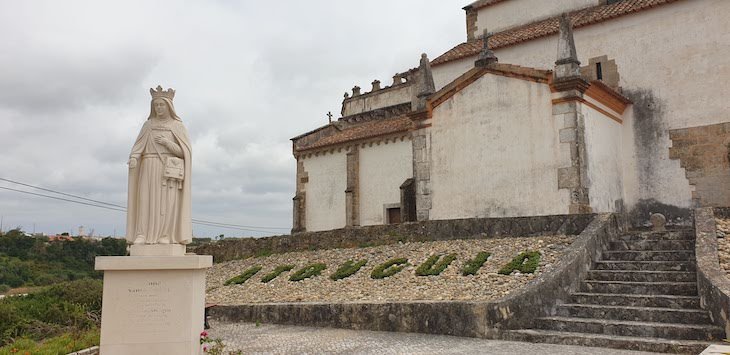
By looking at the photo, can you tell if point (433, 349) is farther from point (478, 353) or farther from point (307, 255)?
point (307, 255)

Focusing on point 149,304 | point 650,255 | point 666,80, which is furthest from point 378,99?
point 149,304

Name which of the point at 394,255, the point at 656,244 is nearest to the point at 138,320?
the point at 394,255

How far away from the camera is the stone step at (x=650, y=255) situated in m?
9.20

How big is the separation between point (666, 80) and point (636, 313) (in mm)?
10147

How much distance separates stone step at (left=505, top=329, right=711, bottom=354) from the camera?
260 inches

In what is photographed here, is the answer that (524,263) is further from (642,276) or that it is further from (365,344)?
(365,344)

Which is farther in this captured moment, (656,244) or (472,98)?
(472,98)

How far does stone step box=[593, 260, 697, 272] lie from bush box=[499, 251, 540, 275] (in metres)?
1.05

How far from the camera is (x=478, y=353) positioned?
6.83 m

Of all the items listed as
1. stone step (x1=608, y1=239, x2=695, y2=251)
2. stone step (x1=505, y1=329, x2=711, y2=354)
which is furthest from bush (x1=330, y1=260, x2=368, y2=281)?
stone step (x1=608, y1=239, x2=695, y2=251)

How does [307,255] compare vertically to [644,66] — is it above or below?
below

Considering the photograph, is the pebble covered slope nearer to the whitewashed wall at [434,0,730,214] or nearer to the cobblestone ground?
the cobblestone ground

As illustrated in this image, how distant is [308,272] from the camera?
1273 cm

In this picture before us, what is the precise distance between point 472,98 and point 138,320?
11.1 metres
